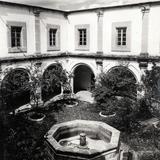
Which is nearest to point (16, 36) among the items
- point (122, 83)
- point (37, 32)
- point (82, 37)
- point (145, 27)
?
point (37, 32)

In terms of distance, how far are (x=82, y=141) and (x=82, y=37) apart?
10.8m

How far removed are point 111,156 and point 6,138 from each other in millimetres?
5017

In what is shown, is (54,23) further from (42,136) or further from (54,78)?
(42,136)

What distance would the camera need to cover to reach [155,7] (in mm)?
13523

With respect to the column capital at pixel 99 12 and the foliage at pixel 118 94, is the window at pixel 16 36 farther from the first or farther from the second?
the foliage at pixel 118 94

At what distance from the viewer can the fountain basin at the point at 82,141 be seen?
7.30m

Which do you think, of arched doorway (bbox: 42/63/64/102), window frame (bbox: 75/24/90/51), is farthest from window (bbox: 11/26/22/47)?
window frame (bbox: 75/24/90/51)

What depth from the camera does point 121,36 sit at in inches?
605

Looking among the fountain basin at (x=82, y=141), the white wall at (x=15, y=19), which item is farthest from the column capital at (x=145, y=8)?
the fountain basin at (x=82, y=141)

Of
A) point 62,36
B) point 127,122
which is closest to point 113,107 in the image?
point 127,122

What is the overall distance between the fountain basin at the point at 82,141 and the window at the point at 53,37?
8.61m

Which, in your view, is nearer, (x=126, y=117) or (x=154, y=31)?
(x=126, y=117)

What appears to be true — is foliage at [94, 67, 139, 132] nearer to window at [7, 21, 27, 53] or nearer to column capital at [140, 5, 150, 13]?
column capital at [140, 5, 150, 13]

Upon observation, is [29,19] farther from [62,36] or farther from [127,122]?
[127,122]
